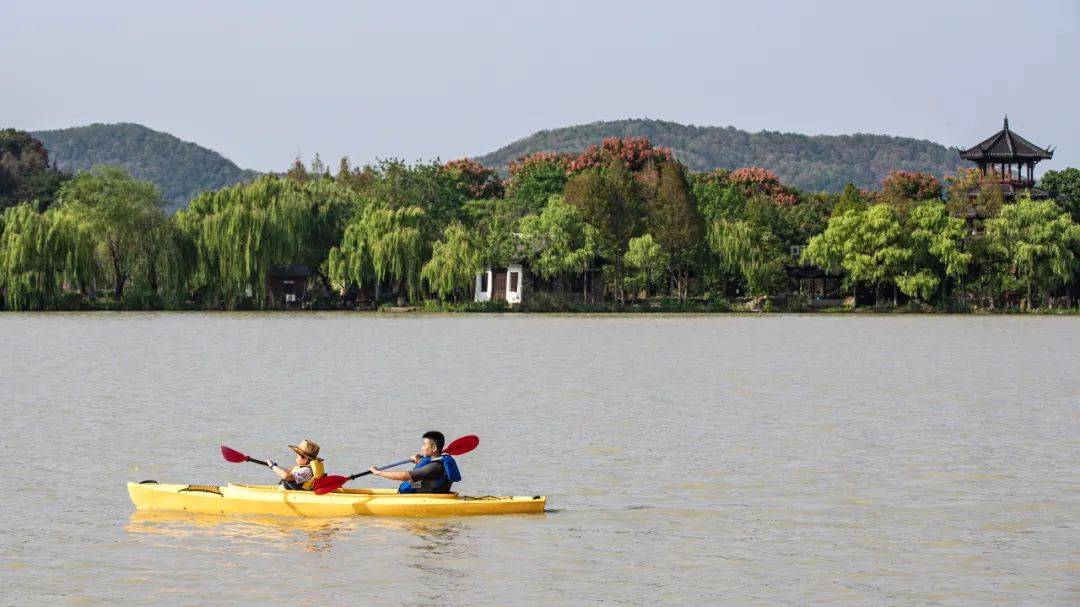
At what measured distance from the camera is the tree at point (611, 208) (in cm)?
8644

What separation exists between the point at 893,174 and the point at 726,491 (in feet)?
317

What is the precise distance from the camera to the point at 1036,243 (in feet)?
283

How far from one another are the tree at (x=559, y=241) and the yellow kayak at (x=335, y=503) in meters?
64.3

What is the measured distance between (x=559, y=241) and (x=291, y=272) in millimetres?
16644

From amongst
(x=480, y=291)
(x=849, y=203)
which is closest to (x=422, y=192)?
(x=480, y=291)

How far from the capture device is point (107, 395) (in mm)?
32969

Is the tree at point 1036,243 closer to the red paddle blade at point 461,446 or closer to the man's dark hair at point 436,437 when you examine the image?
the red paddle blade at point 461,446

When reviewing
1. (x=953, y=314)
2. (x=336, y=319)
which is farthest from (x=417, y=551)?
(x=953, y=314)

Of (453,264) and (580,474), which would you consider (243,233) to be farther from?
(580,474)

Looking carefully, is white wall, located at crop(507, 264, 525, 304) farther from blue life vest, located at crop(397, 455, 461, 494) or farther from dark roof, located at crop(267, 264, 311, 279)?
blue life vest, located at crop(397, 455, 461, 494)

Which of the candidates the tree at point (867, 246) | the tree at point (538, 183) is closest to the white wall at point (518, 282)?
the tree at point (538, 183)

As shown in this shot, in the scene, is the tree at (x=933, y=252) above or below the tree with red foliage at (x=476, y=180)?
Result: below

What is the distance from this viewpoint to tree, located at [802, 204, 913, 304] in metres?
85.2

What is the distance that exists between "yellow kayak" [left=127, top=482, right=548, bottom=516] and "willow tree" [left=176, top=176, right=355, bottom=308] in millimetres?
55170
